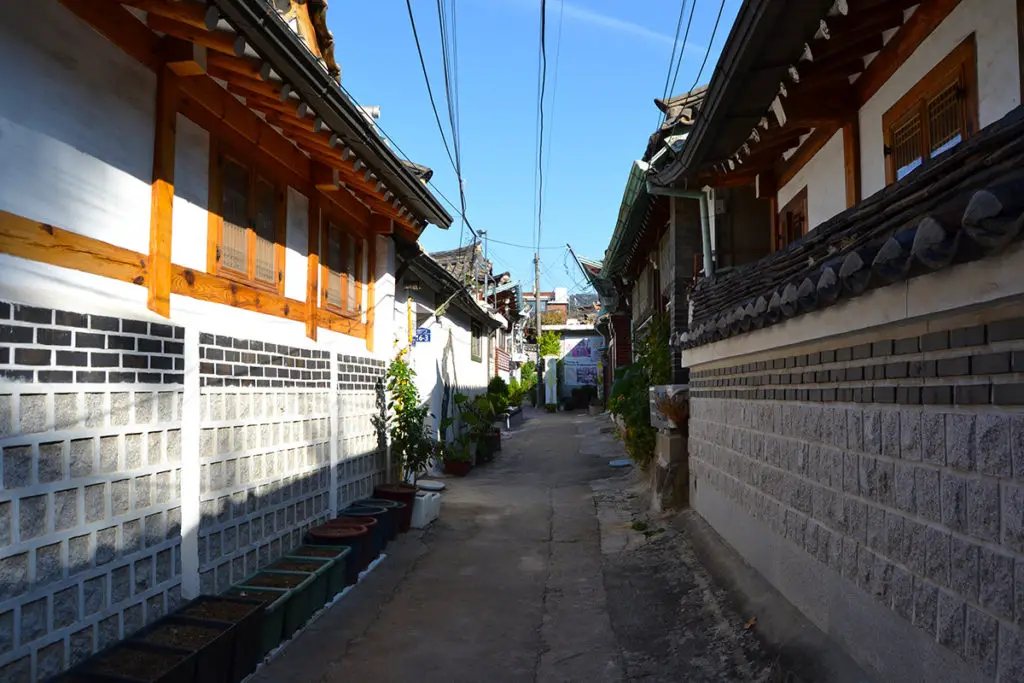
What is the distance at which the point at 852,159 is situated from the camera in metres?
6.02

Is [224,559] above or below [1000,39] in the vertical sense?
below

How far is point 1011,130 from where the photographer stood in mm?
2725

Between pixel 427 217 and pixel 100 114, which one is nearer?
pixel 100 114

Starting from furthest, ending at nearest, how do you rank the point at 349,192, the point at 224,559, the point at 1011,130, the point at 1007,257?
the point at 349,192 < the point at 224,559 < the point at 1011,130 < the point at 1007,257

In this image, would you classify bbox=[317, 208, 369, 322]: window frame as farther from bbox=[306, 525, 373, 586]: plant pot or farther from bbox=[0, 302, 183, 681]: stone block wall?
bbox=[0, 302, 183, 681]: stone block wall

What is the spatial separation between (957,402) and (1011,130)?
1042 mm

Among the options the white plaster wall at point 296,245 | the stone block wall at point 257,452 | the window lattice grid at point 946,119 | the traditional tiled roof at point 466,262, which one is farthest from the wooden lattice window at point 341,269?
the traditional tiled roof at point 466,262

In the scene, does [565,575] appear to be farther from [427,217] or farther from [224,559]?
[427,217]

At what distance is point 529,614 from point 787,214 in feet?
16.8

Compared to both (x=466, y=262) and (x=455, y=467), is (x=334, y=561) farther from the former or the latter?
(x=466, y=262)

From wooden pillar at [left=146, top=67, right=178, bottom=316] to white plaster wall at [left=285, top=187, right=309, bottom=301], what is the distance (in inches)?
81.2

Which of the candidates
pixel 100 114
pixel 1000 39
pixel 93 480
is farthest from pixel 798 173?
pixel 93 480

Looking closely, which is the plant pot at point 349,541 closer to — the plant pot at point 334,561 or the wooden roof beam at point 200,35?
the plant pot at point 334,561

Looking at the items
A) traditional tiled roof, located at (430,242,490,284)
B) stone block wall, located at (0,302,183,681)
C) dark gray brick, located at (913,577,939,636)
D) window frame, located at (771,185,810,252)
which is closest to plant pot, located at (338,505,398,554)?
stone block wall, located at (0,302,183,681)
